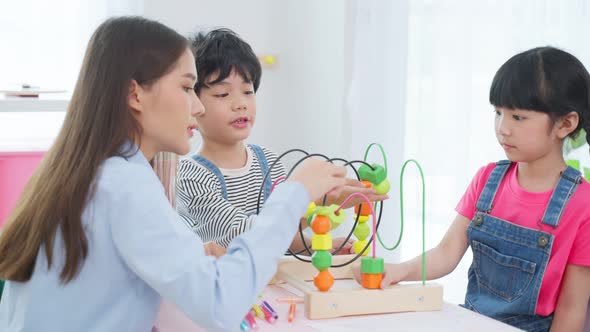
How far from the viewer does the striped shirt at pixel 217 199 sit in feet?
5.67

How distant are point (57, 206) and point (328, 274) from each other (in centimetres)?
46

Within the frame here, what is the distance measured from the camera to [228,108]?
1.90 m

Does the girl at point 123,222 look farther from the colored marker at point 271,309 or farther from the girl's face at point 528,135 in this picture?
the girl's face at point 528,135

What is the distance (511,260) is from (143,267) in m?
0.85

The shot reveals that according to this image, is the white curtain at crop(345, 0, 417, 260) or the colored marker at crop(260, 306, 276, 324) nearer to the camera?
the colored marker at crop(260, 306, 276, 324)

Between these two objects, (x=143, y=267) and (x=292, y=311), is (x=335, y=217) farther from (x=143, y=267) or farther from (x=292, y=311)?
(x=143, y=267)

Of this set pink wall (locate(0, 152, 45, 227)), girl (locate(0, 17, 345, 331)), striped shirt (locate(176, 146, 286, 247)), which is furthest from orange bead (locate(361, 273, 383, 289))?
pink wall (locate(0, 152, 45, 227))

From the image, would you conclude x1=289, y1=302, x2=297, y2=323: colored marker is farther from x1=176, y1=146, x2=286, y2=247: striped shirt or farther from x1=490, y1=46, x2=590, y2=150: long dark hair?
x1=490, y1=46, x2=590, y2=150: long dark hair

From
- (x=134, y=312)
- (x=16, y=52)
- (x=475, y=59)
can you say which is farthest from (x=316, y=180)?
(x=16, y=52)

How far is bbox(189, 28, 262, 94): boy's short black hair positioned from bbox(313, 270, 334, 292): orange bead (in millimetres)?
701

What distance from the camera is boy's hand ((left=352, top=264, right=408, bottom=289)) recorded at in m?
1.38

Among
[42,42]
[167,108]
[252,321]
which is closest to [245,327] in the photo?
[252,321]

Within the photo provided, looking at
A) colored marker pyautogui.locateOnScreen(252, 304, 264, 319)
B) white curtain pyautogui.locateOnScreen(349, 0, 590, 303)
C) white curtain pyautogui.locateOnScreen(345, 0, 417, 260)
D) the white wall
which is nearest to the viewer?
colored marker pyautogui.locateOnScreen(252, 304, 264, 319)

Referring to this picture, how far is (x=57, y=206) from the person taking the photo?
115 cm
